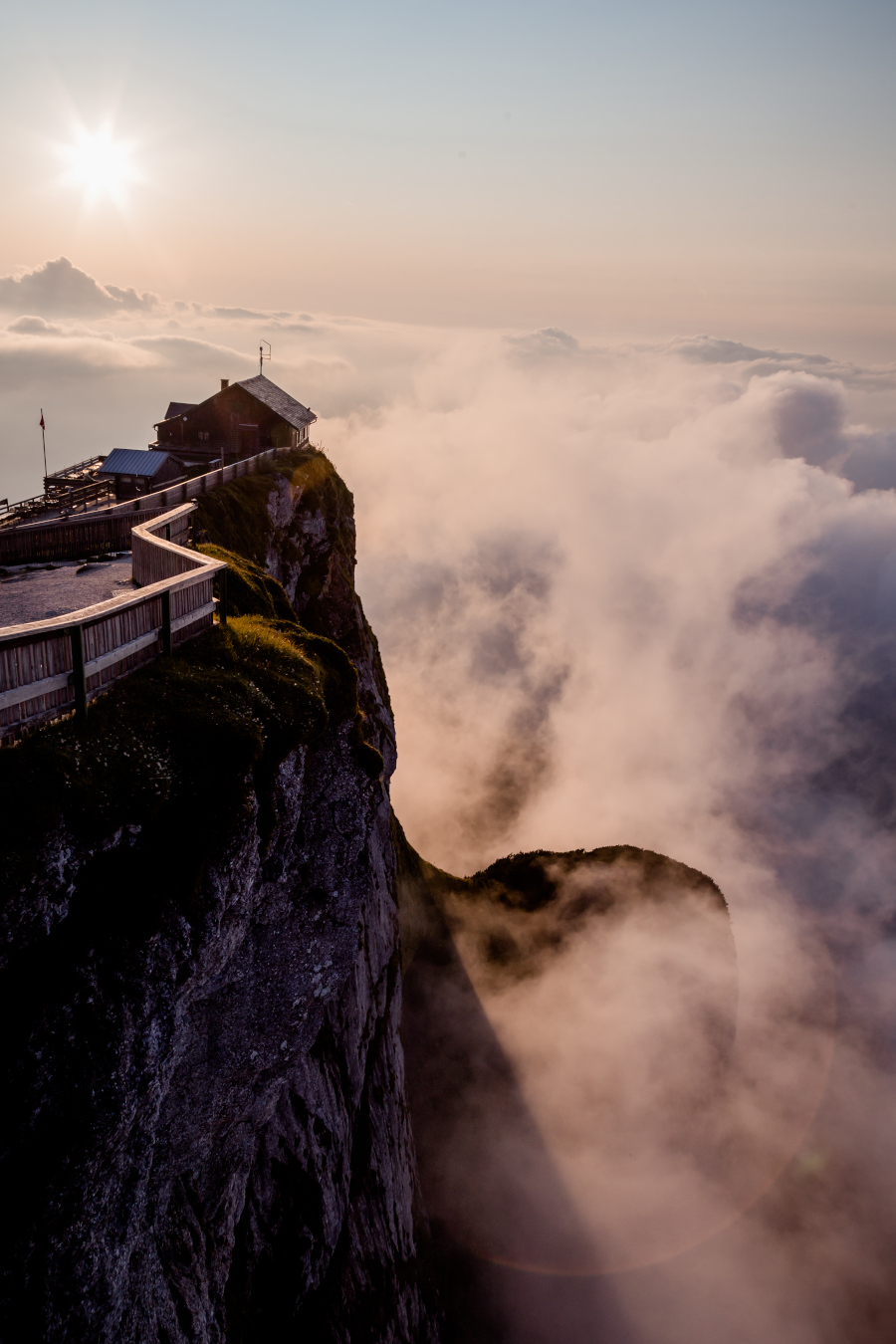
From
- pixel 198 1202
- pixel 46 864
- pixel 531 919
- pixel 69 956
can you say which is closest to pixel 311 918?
pixel 198 1202

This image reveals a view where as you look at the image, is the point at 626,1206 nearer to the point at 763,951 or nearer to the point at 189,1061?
the point at 189,1061

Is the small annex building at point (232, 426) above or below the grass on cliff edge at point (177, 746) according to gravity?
above

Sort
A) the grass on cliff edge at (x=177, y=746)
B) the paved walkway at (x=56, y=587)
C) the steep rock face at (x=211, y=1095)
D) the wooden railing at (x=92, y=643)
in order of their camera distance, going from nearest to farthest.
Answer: the steep rock face at (x=211, y=1095)
the grass on cliff edge at (x=177, y=746)
the wooden railing at (x=92, y=643)
the paved walkway at (x=56, y=587)

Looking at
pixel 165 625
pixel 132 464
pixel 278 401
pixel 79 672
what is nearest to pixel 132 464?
pixel 132 464

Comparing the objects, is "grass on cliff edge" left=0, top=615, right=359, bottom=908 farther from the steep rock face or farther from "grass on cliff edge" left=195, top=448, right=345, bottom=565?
"grass on cliff edge" left=195, top=448, right=345, bottom=565

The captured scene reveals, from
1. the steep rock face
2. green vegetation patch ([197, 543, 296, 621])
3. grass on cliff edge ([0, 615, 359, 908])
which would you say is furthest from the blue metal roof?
the steep rock face

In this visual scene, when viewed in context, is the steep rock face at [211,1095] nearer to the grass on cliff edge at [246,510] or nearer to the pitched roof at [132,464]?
the grass on cliff edge at [246,510]

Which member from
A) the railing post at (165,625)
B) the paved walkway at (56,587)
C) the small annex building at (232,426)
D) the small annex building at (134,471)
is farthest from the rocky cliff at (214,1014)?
the small annex building at (232,426)
